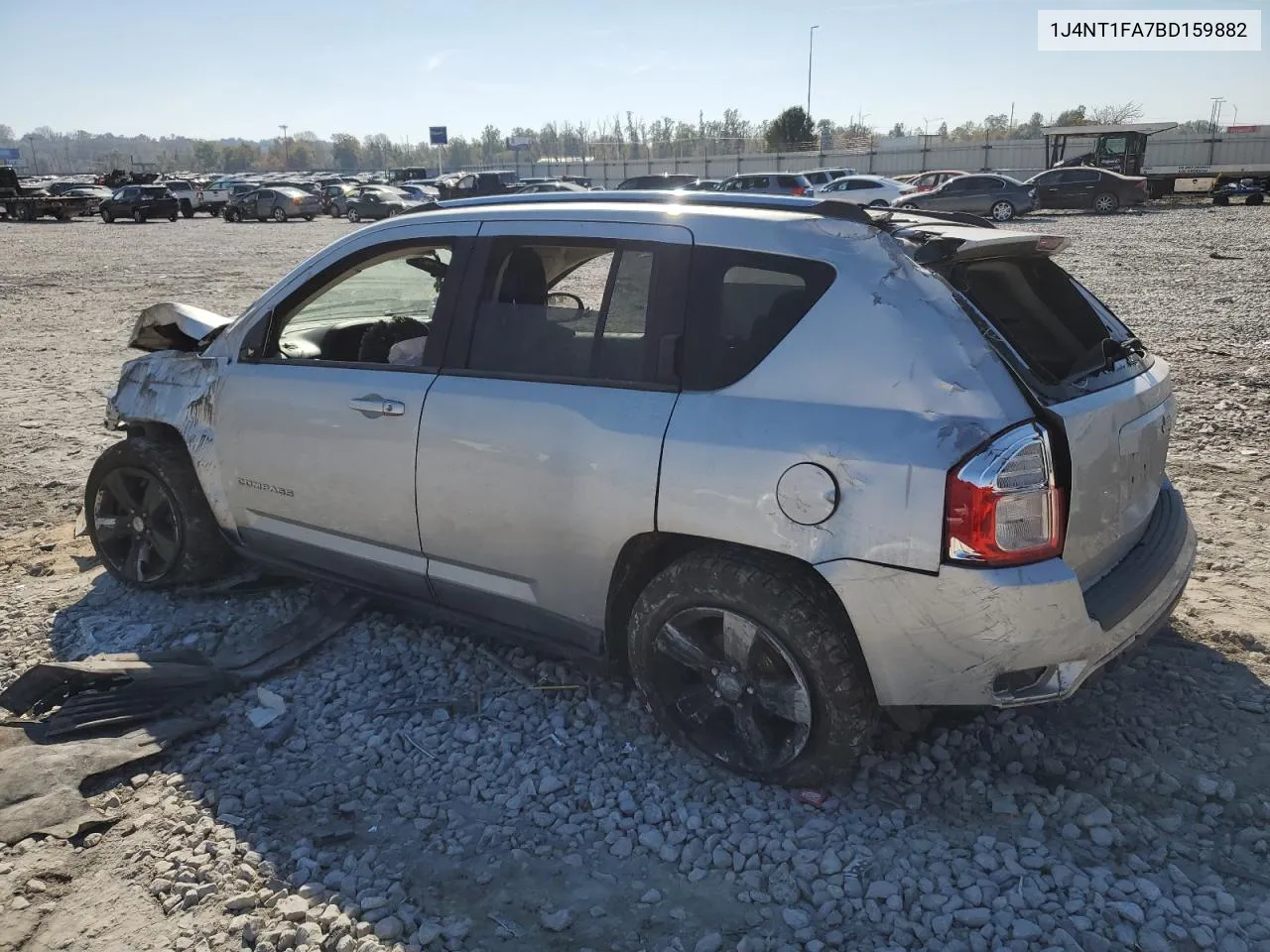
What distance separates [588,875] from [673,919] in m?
0.31

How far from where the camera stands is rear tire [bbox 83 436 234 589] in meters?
4.53

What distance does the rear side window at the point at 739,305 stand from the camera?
2979 mm

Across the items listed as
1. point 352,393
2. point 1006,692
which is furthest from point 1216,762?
point 352,393

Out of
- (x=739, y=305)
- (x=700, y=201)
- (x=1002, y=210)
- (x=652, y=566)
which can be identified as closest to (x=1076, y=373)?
(x=739, y=305)

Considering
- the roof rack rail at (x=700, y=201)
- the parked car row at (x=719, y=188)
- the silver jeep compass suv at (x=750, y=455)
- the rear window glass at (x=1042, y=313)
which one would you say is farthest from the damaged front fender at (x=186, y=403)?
the parked car row at (x=719, y=188)

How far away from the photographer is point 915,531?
8.69 ft

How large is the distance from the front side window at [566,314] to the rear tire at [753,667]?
0.73 metres

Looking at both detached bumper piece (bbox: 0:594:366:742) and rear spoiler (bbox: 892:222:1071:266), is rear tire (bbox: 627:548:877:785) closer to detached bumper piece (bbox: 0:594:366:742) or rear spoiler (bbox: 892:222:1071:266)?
rear spoiler (bbox: 892:222:1071:266)

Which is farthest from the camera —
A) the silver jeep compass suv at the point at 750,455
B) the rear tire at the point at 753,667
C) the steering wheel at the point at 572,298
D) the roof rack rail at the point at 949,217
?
the steering wheel at the point at 572,298

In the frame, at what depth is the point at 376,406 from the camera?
369 centimetres

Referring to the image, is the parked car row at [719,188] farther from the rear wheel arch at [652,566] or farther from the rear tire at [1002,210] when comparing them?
the rear wheel arch at [652,566]

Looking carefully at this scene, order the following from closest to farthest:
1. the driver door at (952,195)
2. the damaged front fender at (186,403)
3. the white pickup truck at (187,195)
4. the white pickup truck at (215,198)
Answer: the damaged front fender at (186,403), the driver door at (952,195), the white pickup truck at (187,195), the white pickup truck at (215,198)

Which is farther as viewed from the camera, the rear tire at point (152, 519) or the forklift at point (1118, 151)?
the forklift at point (1118, 151)

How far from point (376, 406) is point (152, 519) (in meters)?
1.74
